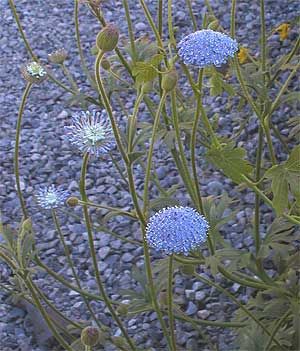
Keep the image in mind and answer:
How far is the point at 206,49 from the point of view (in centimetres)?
108

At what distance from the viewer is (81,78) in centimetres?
283

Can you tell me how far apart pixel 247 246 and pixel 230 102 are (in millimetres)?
618

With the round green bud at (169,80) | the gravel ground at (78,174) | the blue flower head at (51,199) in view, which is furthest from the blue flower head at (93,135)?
the gravel ground at (78,174)

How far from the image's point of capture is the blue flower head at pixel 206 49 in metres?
1.07

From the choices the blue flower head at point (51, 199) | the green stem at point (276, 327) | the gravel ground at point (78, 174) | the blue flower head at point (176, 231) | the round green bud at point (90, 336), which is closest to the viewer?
the blue flower head at point (176, 231)

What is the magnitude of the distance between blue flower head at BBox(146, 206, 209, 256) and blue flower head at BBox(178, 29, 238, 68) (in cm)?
19

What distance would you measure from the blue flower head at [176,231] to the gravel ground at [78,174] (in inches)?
26.8

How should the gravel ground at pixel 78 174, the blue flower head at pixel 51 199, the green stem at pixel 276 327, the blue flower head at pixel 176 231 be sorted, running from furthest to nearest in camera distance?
1. the gravel ground at pixel 78 174
2. the blue flower head at pixel 51 199
3. the green stem at pixel 276 327
4. the blue flower head at pixel 176 231

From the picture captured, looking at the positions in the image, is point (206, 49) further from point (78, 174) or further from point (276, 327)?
point (78, 174)

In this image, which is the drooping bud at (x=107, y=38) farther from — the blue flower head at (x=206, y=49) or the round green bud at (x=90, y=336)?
the round green bud at (x=90, y=336)

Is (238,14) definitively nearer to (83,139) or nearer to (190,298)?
(190,298)

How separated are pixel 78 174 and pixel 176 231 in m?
1.34

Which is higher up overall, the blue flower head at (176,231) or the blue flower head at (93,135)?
the blue flower head at (93,135)

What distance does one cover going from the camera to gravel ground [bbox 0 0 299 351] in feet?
5.94
